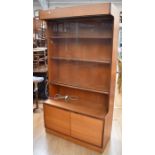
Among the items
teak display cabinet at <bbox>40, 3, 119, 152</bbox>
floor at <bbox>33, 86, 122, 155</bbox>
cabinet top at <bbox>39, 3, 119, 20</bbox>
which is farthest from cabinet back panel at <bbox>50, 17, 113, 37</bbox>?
floor at <bbox>33, 86, 122, 155</bbox>

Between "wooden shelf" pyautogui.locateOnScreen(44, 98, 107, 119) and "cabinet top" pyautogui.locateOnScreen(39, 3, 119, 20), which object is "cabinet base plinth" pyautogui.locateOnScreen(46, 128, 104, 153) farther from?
"cabinet top" pyautogui.locateOnScreen(39, 3, 119, 20)

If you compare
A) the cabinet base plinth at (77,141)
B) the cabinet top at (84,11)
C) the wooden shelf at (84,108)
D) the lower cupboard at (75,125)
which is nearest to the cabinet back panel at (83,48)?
the cabinet top at (84,11)

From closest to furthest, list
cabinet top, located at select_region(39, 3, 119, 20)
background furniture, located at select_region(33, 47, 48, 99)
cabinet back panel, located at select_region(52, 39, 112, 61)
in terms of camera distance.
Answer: cabinet top, located at select_region(39, 3, 119, 20), cabinet back panel, located at select_region(52, 39, 112, 61), background furniture, located at select_region(33, 47, 48, 99)

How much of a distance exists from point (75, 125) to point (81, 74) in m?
0.81

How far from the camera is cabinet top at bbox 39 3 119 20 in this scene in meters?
1.90

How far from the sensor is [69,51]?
2.75 meters

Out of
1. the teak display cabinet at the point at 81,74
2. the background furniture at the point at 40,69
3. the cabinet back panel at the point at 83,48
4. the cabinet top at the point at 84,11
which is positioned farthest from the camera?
the background furniture at the point at 40,69

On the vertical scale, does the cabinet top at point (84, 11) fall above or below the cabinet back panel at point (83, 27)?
above

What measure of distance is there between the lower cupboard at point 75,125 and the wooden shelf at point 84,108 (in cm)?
5

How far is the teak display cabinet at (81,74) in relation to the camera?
2.29 metres

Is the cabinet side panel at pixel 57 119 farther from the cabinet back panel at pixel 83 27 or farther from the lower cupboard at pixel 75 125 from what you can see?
the cabinet back panel at pixel 83 27
